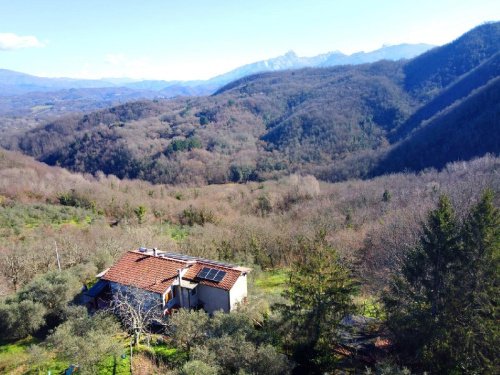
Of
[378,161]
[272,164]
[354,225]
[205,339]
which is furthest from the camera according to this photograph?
[272,164]

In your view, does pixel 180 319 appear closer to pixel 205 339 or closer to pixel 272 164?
pixel 205 339

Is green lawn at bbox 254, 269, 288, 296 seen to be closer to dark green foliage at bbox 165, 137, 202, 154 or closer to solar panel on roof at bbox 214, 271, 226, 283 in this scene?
solar panel on roof at bbox 214, 271, 226, 283

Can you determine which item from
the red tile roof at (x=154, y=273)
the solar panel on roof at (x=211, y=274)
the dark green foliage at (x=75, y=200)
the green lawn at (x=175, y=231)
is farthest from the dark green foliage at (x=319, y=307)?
the dark green foliage at (x=75, y=200)

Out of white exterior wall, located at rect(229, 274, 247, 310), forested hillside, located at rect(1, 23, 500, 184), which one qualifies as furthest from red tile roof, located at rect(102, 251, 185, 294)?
forested hillside, located at rect(1, 23, 500, 184)

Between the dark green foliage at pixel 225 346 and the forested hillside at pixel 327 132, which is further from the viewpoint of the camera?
the forested hillside at pixel 327 132

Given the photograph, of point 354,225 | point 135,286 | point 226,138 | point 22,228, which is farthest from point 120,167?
point 135,286

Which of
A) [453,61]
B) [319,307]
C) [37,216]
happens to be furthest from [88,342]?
[453,61]

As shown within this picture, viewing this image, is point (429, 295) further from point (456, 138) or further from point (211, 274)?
point (456, 138)

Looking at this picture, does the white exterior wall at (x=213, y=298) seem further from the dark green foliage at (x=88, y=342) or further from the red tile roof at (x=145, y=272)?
the dark green foliage at (x=88, y=342)
